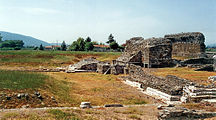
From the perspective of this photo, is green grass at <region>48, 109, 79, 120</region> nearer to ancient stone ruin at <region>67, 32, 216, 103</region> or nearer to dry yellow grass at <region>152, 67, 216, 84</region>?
ancient stone ruin at <region>67, 32, 216, 103</region>

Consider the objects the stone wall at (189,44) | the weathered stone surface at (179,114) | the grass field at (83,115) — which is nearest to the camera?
the grass field at (83,115)

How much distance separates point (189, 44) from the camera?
40156mm

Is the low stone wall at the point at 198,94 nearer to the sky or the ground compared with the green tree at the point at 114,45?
nearer to the ground

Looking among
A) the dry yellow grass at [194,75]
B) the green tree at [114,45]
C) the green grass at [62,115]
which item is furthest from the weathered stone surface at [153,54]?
the green tree at [114,45]

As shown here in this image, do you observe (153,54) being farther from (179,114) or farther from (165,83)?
(179,114)

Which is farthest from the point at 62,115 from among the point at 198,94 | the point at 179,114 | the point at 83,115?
the point at 198,94

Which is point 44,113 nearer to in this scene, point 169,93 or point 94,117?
point 94,117

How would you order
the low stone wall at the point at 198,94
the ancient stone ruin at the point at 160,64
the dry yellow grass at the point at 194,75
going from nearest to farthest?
the low stone wall at the point at 198,94, the ancient stone ruin at the point at 160,64, the dry yellow grass at the point at 194,75

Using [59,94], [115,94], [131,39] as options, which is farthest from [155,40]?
[59,94]

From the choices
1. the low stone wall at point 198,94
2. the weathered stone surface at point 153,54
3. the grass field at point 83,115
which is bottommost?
the grass field at point 83,115

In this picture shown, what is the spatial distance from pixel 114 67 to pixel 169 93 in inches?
571

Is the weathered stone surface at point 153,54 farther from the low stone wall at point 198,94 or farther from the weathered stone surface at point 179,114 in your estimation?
the weathered stone surface at point 179,114

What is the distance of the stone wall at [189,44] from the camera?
1538 inches

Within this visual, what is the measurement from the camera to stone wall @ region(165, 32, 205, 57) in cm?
3906
